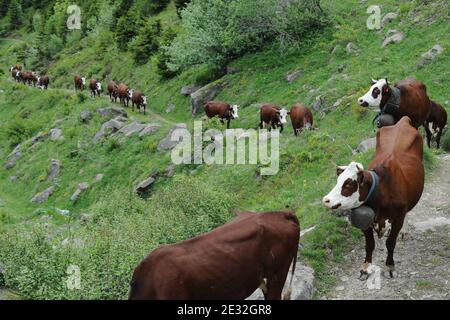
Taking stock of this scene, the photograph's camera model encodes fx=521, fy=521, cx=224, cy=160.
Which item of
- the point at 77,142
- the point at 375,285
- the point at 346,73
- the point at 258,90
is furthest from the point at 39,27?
the point at 375,285

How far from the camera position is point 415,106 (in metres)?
13.2

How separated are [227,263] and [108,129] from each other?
81.9 feet

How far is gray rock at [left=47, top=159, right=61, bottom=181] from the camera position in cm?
2912

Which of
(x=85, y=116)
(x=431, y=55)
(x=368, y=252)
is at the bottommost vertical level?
(x=85, y=116)

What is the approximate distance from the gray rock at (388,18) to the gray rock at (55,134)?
2067cm

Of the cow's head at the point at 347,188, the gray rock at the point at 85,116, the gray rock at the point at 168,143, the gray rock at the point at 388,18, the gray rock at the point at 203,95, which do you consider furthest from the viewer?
the gray rock at the point at 85,116

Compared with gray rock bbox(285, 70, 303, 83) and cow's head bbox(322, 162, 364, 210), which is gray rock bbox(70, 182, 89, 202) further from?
cow's head bbox(322, 162, 364, 210)

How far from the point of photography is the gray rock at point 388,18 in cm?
2939

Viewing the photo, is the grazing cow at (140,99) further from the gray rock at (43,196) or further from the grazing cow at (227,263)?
the grazing cow at (227,263)

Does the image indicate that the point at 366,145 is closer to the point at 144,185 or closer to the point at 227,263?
the point at 227,263

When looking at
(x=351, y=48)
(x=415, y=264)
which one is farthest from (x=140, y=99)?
(x=415, y=264)

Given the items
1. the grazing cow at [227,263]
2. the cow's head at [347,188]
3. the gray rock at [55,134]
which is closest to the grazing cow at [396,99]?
the cow's head at [347,188]

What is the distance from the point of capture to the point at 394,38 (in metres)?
27.0

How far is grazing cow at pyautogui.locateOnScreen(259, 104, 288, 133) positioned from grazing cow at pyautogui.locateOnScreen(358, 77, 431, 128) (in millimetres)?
10733
